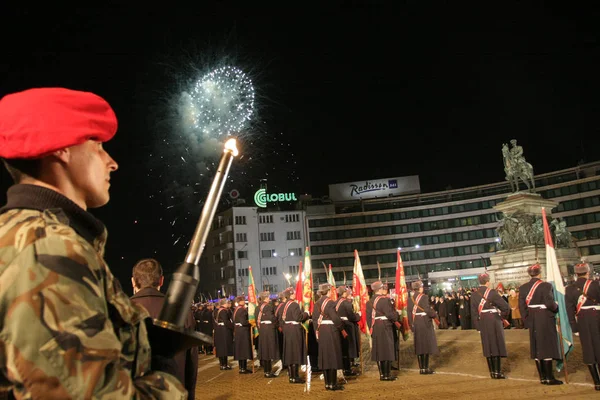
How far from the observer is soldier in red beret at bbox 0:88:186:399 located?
149 cm

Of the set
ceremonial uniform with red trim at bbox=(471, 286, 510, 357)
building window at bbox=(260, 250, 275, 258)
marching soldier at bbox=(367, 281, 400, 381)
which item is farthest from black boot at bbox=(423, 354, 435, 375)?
building window at bbox=(260, 250, 275, 258)

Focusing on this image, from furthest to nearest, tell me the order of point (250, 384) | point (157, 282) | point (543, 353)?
point (250, 384)
point (543, 353)
point (157, 282)

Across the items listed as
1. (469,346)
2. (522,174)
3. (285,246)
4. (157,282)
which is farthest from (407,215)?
(157,282)

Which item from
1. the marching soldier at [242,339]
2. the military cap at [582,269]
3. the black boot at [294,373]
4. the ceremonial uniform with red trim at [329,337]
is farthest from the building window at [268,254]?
the military cap at [582,269]

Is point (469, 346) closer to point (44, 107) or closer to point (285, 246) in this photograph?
point (44, 107)

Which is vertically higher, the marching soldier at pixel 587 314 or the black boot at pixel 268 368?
the marching soldier at pixel 587 314

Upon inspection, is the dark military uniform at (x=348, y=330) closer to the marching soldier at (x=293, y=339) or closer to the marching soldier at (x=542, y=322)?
the marching soldier at (x=293, y=339)

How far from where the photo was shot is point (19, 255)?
1580mm

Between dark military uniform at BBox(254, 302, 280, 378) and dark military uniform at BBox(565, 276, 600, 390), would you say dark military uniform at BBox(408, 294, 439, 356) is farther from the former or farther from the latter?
dark military uniform at BBox(254, 302, 280, 378)

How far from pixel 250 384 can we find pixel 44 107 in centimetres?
A: 1592

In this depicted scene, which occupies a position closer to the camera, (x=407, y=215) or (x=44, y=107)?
(x=44, y=107)

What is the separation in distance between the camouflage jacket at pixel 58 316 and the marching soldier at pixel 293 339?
14985 mm

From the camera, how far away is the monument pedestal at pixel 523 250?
96.0ft

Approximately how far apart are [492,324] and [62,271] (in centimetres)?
1388
